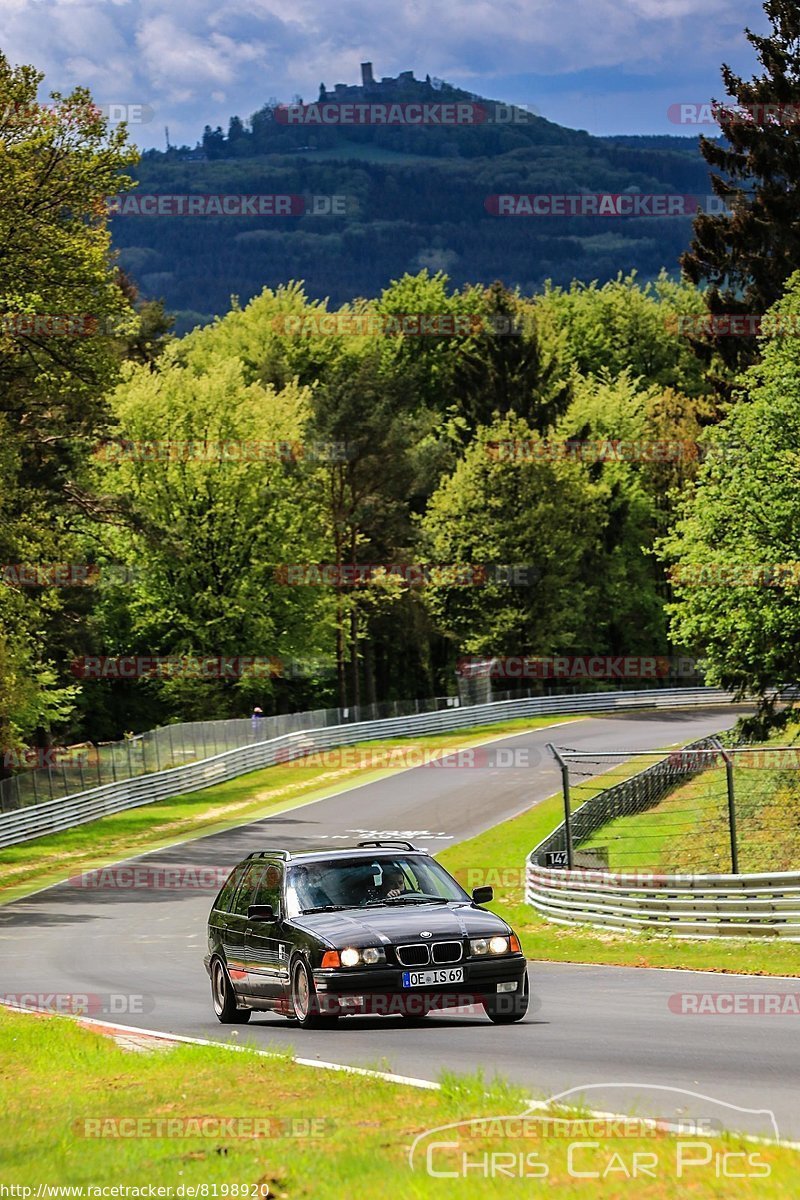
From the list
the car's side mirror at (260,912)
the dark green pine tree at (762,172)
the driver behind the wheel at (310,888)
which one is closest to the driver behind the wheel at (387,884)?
the driver behind the wheel at (310,888)

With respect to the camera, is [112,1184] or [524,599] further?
[524,599]

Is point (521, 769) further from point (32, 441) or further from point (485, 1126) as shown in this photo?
point (485, 1126)

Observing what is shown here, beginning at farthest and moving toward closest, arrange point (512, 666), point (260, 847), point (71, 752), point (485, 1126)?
point (512, 666) → point (71, 752) → point (260, 847) → point (485, 1126)

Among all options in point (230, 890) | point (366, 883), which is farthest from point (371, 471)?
point (366, 883)

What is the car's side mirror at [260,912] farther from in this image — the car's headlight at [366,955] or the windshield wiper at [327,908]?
the car's headlight at [366,955]

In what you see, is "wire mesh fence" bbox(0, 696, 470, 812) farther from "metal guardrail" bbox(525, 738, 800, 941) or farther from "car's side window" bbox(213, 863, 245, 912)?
"car's side window" bbox(213, 863, 245, 912)

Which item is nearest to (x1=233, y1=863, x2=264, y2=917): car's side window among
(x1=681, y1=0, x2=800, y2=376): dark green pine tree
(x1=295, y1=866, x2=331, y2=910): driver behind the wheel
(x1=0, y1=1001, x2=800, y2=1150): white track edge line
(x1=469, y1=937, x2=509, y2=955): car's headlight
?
(x1=295, y1=866, x2=331, y2=910): driver behind the wheel

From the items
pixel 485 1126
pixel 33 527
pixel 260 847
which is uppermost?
pixel 33 527

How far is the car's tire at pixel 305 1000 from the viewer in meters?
13.0

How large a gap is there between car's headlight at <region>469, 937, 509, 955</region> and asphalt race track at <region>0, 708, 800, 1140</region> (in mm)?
612

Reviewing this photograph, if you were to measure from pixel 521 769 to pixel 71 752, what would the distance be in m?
14.6

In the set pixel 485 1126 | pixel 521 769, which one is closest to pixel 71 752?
pixel 521 769

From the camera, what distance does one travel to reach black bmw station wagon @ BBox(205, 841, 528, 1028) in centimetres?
1256

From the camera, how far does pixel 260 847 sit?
39.5 meters
